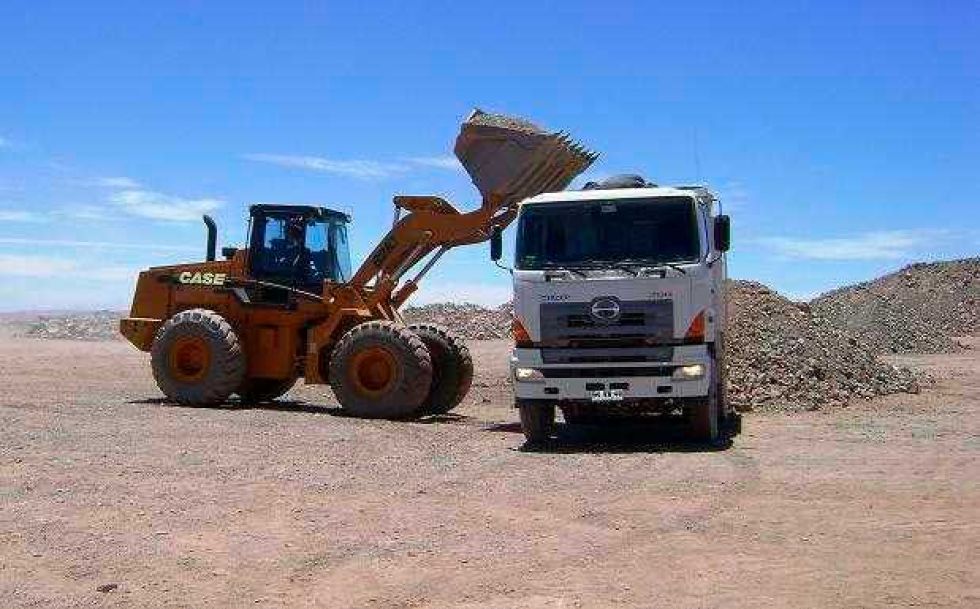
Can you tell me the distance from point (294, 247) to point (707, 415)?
25.8ft

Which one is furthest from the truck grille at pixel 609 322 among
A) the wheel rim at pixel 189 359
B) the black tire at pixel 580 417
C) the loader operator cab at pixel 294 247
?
the wheel rim at pixel 189 359

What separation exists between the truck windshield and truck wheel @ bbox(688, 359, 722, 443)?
1.59 meters

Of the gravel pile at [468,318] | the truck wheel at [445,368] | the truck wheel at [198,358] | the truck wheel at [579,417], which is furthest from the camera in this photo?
the gravel pile at [468,318]

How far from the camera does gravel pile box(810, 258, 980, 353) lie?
47125 millimetres

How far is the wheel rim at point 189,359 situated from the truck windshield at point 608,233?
6713 millimetres

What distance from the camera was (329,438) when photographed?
14172 millimetres

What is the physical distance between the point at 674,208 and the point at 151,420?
7776 millimetres

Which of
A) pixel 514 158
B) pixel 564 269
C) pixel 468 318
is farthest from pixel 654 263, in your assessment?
pixel 468 318

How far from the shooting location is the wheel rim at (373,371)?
55.1 feet

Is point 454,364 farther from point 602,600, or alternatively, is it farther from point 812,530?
point 602,600

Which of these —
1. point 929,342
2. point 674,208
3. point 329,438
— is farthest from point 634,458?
point 929,342

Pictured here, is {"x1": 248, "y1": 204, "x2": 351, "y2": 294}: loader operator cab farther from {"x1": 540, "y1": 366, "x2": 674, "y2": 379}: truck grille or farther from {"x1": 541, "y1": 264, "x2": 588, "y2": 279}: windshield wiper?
{"x1": 540, "y1": 366, "x2": 674, "y2": 379}: truck grille

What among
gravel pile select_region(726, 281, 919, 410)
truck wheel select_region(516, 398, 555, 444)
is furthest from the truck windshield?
gravel pile select_region(726, 281, 919, 410)

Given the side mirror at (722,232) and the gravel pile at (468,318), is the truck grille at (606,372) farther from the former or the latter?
the gravel pile at (468,318)
